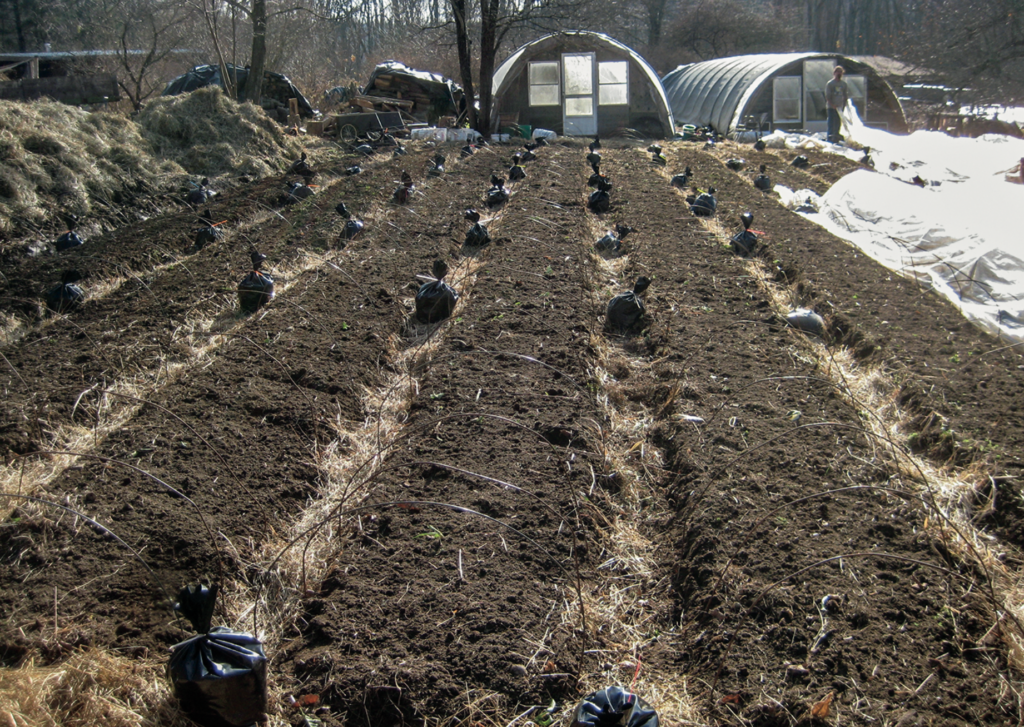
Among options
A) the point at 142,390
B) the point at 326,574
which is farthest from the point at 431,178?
the point at 326,574

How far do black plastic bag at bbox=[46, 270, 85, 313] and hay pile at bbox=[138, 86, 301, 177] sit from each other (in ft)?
22.9

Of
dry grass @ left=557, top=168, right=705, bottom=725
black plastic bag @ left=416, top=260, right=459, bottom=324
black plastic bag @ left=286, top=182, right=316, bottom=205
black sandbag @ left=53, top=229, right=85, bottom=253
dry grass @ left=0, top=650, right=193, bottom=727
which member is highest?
black plastic bag @ left=286, top=182, right=316, bottom=205

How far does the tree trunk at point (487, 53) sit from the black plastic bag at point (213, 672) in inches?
713

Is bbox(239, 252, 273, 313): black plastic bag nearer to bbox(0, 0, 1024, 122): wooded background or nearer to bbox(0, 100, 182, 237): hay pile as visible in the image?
bbox(0, 100, 182, 237): hay pile

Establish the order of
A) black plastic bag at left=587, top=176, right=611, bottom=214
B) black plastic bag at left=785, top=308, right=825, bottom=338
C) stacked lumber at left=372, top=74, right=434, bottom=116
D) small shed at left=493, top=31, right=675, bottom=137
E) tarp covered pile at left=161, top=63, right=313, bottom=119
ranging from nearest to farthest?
black plastic bag at left=785, top=308, right=825, bottom=338
black plastic bag at left=587, top=176, right=611, bottom=214
tarp covered pile at left=161, top=63, right=313, bottom=119
small shed at left=493, top=31, right=675, bottom=137
stacked lumber at left=372, top=74, right=434, bottom=116

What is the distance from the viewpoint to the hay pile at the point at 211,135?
1275 centimetres

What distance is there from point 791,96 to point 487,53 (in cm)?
963

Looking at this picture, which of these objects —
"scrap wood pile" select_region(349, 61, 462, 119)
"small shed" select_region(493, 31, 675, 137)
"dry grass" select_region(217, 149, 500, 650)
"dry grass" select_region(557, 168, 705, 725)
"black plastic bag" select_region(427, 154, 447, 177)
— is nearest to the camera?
"dry grass" select_region(557, 168, 705, 725)

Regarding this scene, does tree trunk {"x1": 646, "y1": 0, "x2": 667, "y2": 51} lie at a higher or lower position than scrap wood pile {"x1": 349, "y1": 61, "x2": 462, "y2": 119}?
higher

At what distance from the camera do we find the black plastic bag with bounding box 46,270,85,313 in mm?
6160

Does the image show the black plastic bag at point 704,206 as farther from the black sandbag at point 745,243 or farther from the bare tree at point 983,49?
the bare tree at point 983,49

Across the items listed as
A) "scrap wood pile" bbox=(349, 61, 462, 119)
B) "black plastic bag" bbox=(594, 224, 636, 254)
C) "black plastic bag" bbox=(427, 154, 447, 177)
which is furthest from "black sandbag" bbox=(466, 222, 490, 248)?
"scrap wood pile" bbox=(349, 61, 462, 119)

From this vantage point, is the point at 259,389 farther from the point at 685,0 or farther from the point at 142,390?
the point at 685,0

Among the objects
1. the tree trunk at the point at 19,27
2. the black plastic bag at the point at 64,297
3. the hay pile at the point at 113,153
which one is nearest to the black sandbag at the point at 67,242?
the hay pile at the point at 113,153
